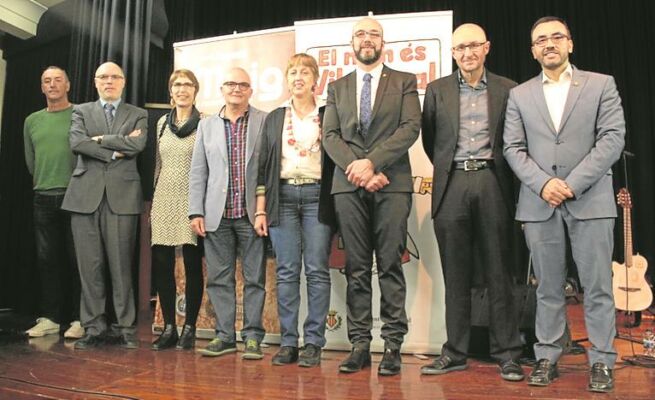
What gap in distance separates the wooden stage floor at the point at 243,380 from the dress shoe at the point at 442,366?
38mm

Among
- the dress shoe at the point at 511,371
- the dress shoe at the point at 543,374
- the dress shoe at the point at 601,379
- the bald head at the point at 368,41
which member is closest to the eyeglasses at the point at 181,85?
the bald head at the point at 368,41

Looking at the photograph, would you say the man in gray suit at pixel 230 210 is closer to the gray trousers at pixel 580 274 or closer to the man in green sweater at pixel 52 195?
the man in green sweater at pixel 52 195

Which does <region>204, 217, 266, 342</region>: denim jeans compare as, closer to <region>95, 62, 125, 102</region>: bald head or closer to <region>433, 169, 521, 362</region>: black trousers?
<region>433, 169, 521, 362</region>: black trousers

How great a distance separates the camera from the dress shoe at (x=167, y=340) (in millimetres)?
3262

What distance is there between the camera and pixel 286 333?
2.96 m

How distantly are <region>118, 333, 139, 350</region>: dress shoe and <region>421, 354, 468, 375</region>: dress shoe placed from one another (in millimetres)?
1720

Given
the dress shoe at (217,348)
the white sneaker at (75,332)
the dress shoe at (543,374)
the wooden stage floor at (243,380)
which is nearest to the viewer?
the wooden stage floor at (243,380)

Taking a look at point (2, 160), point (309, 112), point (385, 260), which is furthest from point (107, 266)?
point (2, 160)

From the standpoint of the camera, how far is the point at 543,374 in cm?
245

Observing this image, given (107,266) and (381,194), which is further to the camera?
(107,266)

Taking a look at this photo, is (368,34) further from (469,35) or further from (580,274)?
(580,274)

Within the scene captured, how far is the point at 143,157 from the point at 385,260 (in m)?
2.04

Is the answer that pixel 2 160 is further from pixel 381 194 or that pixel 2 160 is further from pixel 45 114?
pixel 381 194

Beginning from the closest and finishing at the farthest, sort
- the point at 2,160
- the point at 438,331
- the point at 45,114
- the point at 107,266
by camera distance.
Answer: the point at 438,331 → the point at 107,266 → the point at 45,114 → the point at 2,160
